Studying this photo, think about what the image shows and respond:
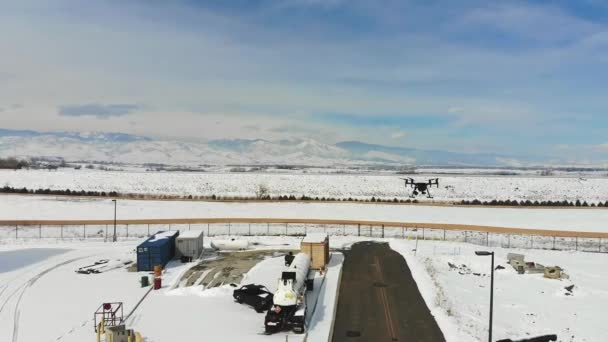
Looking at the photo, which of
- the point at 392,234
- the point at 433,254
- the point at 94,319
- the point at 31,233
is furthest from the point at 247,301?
the point at 31,233

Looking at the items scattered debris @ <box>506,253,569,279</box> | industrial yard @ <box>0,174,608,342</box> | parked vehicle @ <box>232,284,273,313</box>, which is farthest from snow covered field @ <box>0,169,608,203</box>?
parked vehicle @ <box>232,284,273,313</box>

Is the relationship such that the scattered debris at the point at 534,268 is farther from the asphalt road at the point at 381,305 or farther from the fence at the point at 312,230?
the fence at the point at 312,230

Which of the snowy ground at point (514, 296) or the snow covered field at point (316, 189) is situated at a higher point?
the snow covered field at point (316, 189)

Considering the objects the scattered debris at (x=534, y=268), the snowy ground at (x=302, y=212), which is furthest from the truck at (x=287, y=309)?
the snowy ground at (x=302, y=212)

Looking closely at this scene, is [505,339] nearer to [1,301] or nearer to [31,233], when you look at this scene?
[1,301]

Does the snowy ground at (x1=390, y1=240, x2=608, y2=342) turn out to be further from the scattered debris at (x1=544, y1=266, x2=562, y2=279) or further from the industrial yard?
the scattered debris at (x1=544, y1=266, x2=562, y2=279)

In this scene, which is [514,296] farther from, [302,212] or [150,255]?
[302,212]

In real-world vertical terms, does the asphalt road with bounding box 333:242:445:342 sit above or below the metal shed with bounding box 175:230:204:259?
below

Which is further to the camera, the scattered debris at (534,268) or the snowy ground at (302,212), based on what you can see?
the snowy ground at (302,212)

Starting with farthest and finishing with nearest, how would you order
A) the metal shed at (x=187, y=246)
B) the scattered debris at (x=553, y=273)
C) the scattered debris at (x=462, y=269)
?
1. the metal shed at (x=187, y=246)
2. the scattered debris at (x=462, y=269)
3. the scattered debris at (x=553, y=273)
